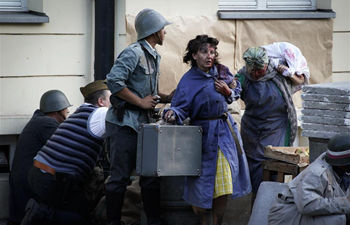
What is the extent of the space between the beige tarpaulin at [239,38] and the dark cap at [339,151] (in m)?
2.89

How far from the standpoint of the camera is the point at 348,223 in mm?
6203

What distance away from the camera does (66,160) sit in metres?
7.77

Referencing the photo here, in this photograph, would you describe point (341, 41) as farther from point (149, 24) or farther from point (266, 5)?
point (149, 24)

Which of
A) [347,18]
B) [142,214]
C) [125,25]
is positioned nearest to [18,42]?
[125,25]

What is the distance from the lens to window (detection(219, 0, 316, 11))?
919 cm

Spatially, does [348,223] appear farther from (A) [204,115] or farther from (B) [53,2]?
(B) [53,2]

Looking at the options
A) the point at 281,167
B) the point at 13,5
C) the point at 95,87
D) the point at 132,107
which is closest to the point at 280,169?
the point at 281,167

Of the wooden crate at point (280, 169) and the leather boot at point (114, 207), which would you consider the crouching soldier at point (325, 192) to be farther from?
the leather boot at point (114, 207)

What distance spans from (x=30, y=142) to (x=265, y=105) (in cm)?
216

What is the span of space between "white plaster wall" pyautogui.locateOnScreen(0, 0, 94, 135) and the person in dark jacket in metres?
0.32

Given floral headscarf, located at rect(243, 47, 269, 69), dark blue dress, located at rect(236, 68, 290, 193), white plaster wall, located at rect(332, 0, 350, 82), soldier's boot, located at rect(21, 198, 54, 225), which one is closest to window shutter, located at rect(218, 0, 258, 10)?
white plaster wall, located at rect(332, 0, 350, 82)

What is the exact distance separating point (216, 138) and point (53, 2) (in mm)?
2410

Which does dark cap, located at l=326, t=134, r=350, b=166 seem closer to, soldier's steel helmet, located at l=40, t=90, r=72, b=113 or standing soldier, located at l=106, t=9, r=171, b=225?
standing soldier, located at l=106, t=9, r=171, b=225

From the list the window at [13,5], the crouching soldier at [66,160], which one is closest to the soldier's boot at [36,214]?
the crouching soldier at [66,160]
